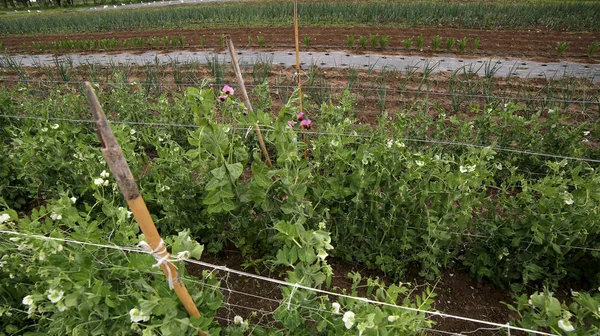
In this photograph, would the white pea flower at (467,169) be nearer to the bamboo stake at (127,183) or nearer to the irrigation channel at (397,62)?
the bamboo stake at (127,183)

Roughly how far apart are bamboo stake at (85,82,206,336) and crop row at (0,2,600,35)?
8556mm

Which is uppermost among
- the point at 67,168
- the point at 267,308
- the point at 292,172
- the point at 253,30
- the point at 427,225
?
the point at 253,30

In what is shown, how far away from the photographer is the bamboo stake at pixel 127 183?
88cm

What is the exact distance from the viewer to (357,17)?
28.9 ft

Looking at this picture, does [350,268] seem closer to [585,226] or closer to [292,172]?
[292,172]

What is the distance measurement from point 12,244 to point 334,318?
55.0 inches

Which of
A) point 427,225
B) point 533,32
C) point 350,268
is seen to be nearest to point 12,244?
point 350,268

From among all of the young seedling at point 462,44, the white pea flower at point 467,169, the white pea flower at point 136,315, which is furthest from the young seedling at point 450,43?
the white pea flower at point 136,315

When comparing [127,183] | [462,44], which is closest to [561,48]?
[462,44]

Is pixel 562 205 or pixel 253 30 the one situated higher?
pixel 253 30

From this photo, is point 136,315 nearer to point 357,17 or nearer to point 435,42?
point 435,42

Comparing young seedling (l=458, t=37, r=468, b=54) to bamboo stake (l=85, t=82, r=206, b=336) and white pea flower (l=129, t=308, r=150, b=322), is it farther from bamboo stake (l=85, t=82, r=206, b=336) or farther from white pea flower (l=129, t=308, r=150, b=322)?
white pea flower (l=129, t=308, r=150, b=322)

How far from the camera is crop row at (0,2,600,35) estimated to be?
7.89m

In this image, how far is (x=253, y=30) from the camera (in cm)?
845
